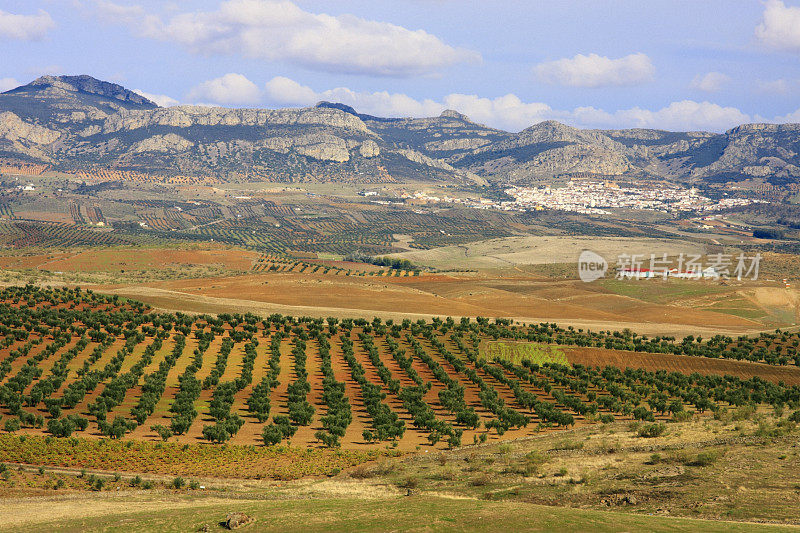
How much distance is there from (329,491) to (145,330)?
191 ft

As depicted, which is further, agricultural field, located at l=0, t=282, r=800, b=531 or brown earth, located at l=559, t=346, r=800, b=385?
brown earth, located at l=559, t=346, r=800, b=385

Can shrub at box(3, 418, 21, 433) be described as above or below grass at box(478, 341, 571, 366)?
below

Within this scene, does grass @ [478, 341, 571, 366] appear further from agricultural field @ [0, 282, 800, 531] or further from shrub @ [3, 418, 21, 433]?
shrub @ [3, 418, 21, 433]

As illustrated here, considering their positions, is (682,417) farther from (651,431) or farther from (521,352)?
(521,352)

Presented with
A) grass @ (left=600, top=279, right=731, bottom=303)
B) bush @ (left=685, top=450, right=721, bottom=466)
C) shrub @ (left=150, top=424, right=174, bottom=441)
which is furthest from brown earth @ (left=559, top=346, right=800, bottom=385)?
grass @ (left=600, top=279, right=731, bottom=303)

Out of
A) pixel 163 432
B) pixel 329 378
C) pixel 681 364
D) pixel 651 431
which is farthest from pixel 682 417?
pixel 163 432

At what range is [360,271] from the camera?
609ft

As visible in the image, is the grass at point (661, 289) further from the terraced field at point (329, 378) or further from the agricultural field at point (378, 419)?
the agricultural field at point (378, 419)

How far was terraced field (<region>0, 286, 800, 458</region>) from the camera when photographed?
5450 cm

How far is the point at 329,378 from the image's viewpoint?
230ft

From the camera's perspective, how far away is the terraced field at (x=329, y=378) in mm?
54500

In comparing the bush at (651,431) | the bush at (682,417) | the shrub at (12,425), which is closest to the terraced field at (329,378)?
the shrub at (12,425)

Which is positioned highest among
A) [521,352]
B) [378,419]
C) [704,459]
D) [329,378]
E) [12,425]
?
[704,459]

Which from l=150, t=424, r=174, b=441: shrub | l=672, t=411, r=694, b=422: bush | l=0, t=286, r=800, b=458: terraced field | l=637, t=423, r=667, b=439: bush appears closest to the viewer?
l=637, t=423, r=667, b=439: bush
